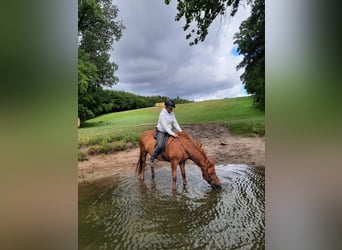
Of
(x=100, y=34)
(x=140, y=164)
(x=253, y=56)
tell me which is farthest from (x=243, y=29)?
(x=140, y=164)

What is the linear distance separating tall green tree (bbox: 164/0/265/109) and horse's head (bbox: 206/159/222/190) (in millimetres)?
707

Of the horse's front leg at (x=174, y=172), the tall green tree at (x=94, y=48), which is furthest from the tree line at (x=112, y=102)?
the horse's front leg at (x=174, y=172)

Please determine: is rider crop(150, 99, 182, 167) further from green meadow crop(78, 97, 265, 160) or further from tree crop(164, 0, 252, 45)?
tree crop(164, 0, 252, 45)

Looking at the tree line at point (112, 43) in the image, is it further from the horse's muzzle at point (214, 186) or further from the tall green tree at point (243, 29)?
the horse's muzzle at point (214, 186)

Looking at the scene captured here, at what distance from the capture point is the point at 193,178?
239cm

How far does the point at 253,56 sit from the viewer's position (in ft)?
7.45

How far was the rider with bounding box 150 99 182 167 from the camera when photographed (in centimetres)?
230

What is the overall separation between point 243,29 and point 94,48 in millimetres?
1410

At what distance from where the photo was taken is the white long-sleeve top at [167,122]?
2.31 m
